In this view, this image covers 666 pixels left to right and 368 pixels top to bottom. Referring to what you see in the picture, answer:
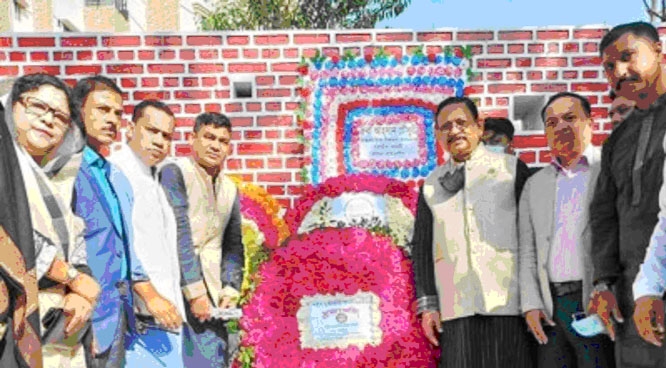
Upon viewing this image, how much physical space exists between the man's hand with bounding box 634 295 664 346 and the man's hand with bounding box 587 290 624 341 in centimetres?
29

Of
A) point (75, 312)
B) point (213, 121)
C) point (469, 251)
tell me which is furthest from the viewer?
point (213, 121)

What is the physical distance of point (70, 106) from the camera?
3.35 meters

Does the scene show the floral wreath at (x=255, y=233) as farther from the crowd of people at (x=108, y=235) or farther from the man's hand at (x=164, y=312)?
the man's hand at (x=164, y=312)

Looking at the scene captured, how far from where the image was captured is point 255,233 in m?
4.86

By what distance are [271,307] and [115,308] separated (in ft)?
2.80

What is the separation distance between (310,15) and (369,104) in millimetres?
9205

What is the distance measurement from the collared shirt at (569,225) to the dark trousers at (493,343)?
31cm

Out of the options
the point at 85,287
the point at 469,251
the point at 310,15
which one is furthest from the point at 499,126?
the point at 310,15

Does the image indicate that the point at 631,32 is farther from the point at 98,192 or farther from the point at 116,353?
the point at 116,353

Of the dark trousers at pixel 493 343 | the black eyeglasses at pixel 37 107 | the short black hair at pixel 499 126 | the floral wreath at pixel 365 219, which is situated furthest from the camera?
the short black hair at pixel 499 126

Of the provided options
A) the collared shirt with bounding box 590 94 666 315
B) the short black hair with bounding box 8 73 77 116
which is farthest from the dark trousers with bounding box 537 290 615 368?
the short black hair with bounding box 8 73 77 116

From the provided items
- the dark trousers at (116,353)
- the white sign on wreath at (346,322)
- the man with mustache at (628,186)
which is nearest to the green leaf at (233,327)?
the white sign on wreath at (346,322)

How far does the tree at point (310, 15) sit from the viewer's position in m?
13.9

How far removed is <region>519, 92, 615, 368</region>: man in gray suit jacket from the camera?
3.54 metres
